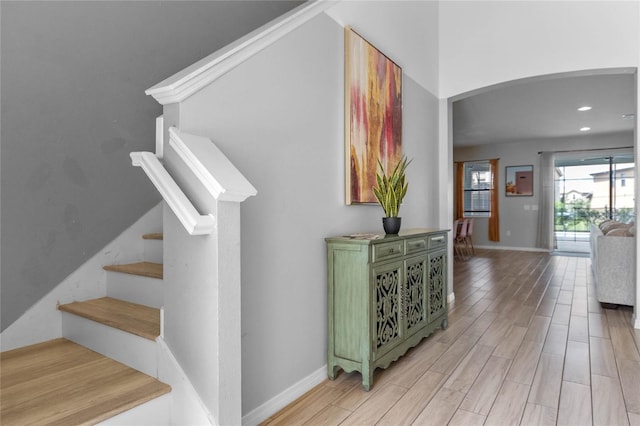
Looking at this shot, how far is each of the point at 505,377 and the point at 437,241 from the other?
1.09 meters

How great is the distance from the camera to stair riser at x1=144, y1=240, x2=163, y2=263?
236 centimetres

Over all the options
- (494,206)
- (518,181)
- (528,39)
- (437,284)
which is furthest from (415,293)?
(518,181)

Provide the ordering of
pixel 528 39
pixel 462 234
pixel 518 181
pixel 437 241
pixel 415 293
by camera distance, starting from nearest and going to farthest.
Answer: pixel 415 293 < pixel 437 241 < pixel 528 39 < pixel 462 234 < pixel 518 181

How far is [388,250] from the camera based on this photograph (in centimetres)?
225

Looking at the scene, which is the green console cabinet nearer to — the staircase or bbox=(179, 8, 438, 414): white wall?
bbox=(179, 8, 438, 414): white wall

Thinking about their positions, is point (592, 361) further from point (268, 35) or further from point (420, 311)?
point (268, 35)

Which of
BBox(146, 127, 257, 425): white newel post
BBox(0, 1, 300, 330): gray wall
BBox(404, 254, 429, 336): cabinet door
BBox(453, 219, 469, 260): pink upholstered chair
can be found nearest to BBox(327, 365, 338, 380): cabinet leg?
BBox(404, 254, 429, 336): cabinet door

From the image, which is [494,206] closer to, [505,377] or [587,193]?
[587,193]

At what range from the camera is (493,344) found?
279 cm

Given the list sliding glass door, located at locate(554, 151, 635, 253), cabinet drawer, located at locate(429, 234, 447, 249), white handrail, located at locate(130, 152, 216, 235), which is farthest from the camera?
sliding glass door, located at locate(554, 151, 635, 253)

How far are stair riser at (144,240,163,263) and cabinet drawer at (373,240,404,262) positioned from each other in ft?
4.41

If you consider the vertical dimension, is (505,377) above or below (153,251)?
below

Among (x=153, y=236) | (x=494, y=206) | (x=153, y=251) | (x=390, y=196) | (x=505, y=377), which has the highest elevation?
(x=390, y=196)

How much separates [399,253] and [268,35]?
148 centimetres
